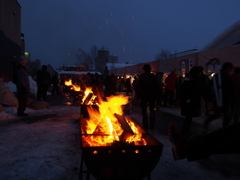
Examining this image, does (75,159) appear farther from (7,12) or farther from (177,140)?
(7,12)

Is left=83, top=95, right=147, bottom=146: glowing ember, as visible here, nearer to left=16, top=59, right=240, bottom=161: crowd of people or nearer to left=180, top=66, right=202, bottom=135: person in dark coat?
left=16, top=59, right=240, bottom=161: crowd of people

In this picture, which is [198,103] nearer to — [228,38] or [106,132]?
[106,132]

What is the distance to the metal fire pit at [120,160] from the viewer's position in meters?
2.37

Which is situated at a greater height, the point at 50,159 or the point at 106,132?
the point at 106,132

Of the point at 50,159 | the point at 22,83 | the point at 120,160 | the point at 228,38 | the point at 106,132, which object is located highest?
the point at 228,38

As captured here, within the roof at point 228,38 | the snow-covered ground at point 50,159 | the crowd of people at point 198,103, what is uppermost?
the roof at point 228,38

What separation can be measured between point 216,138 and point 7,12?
1603 cm

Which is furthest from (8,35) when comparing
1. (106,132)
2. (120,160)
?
(120,160)

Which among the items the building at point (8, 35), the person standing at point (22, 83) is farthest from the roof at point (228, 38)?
the building at point (8, 35)

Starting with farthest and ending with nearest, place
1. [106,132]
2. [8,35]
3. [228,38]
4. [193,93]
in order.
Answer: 1. [8,35]
2. [228,38]
3. [193,93]
4. [106,132]

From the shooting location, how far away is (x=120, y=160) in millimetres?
2467

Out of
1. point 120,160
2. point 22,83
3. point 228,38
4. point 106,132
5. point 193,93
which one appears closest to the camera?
point 120,160

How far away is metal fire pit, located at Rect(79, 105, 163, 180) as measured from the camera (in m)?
2.37

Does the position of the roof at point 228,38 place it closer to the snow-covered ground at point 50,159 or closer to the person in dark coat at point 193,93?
the person in dark coat at point 193,93
